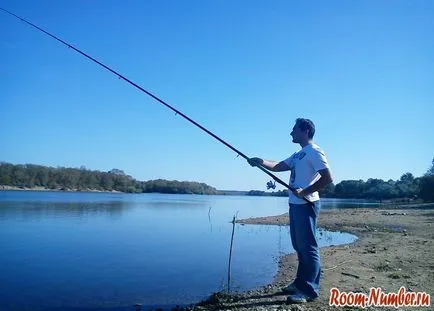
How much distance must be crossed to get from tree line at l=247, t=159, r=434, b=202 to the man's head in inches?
2876

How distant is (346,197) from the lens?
158875 millimetres

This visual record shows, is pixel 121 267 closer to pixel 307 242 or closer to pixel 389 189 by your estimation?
pixel 307 242

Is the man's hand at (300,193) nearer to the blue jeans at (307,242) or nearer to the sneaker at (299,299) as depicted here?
the blue jeans at (307,242)

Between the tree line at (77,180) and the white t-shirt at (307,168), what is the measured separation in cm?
11874

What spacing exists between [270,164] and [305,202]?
1.09m

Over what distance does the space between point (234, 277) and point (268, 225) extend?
18.9 m

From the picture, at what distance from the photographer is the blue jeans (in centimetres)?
577

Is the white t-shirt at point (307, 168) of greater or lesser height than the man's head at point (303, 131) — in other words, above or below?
below

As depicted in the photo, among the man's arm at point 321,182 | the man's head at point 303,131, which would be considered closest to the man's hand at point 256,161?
the man's head at point 303,131

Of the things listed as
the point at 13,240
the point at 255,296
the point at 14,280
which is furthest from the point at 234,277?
the point at 13,240

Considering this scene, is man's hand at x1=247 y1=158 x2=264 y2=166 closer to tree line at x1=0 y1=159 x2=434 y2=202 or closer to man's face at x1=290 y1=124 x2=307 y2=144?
man's face at x1=290 y1=124 x2=307 y2=144

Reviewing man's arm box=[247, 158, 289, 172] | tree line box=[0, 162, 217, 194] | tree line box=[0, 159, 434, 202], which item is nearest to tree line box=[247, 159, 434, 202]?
tree line box=[0, 159, 434, 202]

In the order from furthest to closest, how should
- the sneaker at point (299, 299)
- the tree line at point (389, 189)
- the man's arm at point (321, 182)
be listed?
the tree line at point (389, 189) < the sneaker at point (299, 299) < the man's arm at point (321, 182)

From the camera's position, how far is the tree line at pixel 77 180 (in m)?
112
